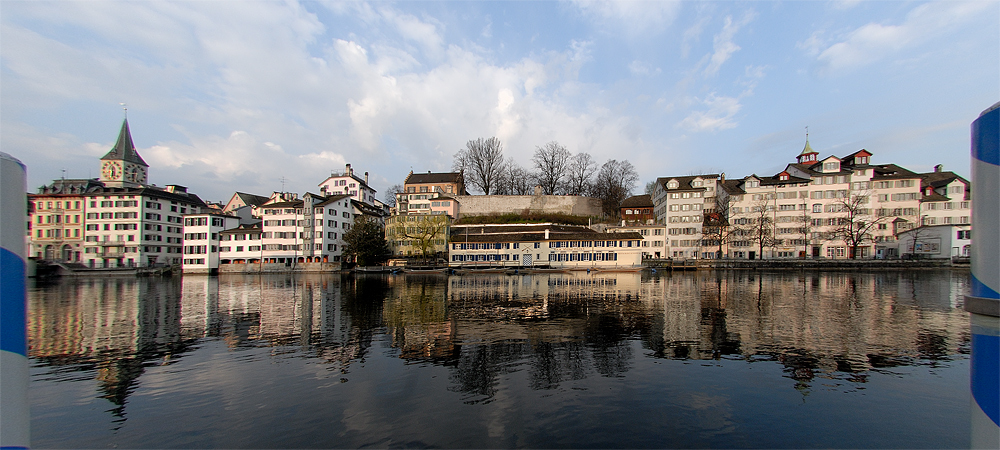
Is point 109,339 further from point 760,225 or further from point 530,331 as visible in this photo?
point 760,225

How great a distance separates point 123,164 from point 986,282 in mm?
127423

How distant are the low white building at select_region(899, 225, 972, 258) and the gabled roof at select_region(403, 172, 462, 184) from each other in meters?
85.6

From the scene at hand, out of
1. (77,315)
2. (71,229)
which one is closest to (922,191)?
(77,315)

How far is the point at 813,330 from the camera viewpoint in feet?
64.0

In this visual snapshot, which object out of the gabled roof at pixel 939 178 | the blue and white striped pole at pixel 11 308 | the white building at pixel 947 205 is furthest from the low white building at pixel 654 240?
the blue and white striped pole at pixel 11 308

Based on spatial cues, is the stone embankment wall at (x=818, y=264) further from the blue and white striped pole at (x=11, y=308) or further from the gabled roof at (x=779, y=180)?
the blue and white striped pole at (x=11, y=308)

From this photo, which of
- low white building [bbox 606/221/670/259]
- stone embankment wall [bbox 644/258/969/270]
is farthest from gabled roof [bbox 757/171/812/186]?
low white building [bbox 606/221/670/259]

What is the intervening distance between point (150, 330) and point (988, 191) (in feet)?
93.3

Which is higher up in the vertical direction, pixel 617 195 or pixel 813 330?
pixel 617 195

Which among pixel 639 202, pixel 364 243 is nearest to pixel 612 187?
pixel 639 202

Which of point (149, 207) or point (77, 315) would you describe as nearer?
point (77, 315)

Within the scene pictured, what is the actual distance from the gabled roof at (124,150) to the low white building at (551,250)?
79515 mm

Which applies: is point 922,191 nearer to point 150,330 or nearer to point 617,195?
point 617,195

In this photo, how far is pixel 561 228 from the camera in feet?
278
